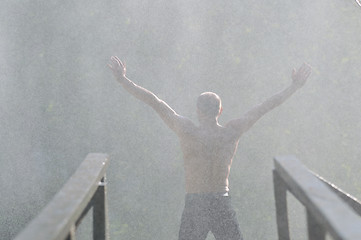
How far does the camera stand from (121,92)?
236 inches

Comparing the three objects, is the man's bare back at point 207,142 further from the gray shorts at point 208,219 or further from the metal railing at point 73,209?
the metal railing at point 73,209

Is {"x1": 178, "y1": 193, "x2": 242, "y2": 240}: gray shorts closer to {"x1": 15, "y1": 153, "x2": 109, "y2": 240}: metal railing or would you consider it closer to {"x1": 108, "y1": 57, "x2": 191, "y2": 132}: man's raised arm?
{"x1": 108, "y1": 57, "x2": 191, "y2": 132}: man's raised arm

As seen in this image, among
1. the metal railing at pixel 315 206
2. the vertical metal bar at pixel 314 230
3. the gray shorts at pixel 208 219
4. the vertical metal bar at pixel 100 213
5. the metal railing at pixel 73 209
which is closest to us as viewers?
the metal railing at pixel 315 206

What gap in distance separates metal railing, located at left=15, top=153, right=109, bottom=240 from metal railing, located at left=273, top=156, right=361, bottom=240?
0.69m

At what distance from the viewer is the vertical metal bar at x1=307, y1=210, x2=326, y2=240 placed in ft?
5.65

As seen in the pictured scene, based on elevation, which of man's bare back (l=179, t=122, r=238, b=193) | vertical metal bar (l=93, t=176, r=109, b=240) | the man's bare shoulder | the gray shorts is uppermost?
the man's bare shoulder

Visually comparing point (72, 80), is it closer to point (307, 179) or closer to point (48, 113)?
point (48, 113)

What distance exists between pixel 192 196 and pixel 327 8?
3.43 meters

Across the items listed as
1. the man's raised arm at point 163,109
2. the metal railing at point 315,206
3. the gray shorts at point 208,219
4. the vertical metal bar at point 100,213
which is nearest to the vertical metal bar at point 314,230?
the metal railing at point 315,206

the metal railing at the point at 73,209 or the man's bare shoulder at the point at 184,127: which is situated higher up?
the man's bare shoulder at the point at 184,127

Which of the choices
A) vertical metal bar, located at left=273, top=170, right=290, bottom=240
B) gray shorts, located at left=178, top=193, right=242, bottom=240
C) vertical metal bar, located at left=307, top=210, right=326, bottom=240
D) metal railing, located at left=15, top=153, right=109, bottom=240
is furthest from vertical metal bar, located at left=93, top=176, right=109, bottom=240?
gray shorts, located at left=178, top=193, right=242, bottom=240

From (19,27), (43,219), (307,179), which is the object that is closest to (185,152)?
(307,179)

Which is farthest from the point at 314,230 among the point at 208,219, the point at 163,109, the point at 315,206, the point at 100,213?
the point at 163,109

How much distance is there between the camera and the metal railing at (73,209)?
1.47 m
